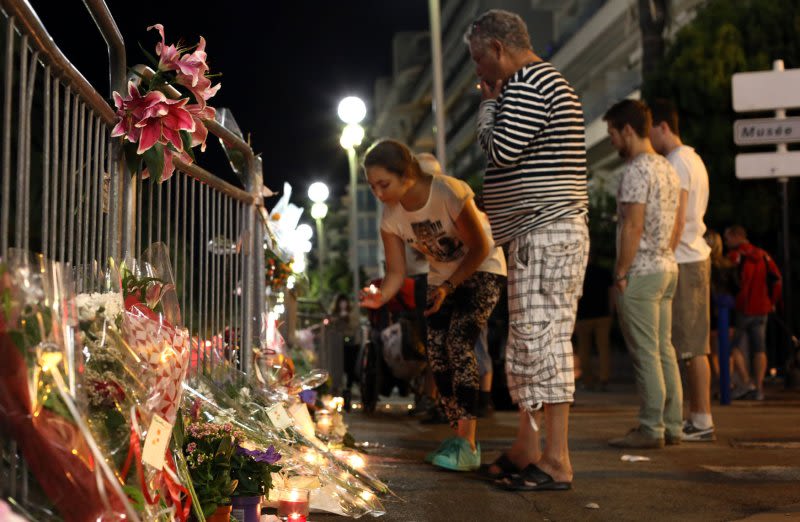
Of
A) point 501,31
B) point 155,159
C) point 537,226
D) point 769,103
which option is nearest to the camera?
point 155,159

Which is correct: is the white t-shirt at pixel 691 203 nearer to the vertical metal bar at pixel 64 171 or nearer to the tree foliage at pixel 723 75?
the vertical metal bar at pixel 64 171

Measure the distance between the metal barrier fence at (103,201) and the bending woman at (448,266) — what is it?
79 centimetres

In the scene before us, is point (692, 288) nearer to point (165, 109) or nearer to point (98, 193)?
point (165, 109)

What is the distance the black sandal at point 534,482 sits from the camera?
5602 mm

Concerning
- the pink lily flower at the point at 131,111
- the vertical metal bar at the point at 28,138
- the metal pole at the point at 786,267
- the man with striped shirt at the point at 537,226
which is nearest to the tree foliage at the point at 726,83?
the metal pole at the point at 786,267

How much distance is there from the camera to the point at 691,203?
28.3ft

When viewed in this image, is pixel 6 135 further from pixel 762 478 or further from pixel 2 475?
pixel 762 478

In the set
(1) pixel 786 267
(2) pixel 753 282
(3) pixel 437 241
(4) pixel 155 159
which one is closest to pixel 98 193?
(4) pixel 155 159

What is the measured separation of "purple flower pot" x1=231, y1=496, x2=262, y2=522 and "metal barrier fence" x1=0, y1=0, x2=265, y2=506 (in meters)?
0.66

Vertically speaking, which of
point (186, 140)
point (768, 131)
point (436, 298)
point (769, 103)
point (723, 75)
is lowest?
A: point (436, 298)

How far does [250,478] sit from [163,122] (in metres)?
1.30

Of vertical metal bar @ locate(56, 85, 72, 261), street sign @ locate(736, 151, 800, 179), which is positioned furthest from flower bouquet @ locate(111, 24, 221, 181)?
street sign @ locate(736, 151, 800, 179)

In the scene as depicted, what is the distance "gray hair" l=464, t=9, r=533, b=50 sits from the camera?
6.16 metres

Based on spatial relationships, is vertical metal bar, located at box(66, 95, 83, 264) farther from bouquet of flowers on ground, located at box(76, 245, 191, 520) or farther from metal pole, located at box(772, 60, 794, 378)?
metal pole, located at box(772, 60, 794, 378)
